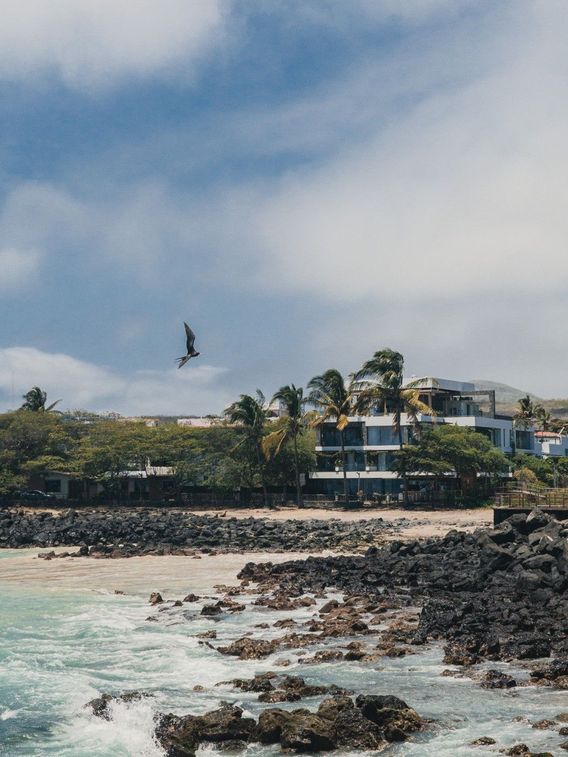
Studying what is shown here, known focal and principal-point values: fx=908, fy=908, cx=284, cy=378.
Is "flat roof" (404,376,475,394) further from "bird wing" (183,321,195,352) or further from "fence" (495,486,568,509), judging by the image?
"bird wing" (183,321,195,352)

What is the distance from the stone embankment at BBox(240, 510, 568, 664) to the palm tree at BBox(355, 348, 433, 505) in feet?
98.7

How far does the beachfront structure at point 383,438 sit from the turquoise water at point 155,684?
51.2 m

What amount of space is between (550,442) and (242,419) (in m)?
38.9

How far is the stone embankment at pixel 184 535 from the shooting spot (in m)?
50.8

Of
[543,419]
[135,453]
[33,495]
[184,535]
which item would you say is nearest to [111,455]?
[135,453]

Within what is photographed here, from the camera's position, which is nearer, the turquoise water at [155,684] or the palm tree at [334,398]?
the turquoise water at [155,684]

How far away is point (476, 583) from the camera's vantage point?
30.9 m

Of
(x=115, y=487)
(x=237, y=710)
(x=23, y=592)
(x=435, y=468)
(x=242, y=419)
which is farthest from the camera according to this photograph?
(x=115, y=487)

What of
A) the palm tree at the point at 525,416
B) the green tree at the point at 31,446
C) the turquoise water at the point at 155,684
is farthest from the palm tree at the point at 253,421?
the turquoise water at the point at 155,684

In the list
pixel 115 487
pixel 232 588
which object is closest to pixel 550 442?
pixel 115 487

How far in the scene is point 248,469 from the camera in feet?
274

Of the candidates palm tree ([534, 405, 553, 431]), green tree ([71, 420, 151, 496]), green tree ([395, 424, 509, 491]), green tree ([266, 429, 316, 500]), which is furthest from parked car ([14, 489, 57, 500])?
palm tree ([534, 405, 553, 431])

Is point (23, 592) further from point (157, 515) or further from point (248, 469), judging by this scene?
point (248, 469)

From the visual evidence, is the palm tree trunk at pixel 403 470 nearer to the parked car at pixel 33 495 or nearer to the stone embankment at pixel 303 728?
the parked car at pixel 33 495
